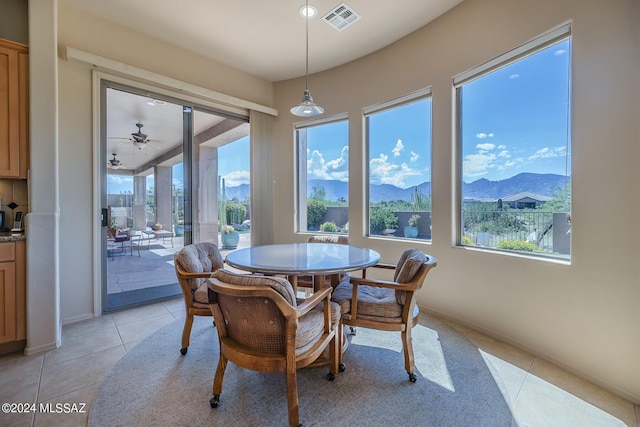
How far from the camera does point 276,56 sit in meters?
3.72

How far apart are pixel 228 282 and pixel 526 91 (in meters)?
2.85

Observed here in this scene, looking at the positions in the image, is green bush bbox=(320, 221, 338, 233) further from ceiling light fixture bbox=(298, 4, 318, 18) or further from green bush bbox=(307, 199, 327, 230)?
ceiling light fixture bbox=(298, 4, 318, 18)

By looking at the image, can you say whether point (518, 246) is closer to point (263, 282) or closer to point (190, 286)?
point (263, 282)

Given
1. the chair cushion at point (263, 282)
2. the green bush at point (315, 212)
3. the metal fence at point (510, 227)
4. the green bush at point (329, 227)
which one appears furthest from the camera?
the green bush at point (315, 212)

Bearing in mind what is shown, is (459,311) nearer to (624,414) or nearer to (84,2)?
(624,414)

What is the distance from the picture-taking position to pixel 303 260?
2.10m

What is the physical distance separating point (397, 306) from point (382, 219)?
1.89 m

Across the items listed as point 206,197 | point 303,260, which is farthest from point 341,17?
point 206,197

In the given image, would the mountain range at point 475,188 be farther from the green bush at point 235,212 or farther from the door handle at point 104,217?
the door handle at point 104,217

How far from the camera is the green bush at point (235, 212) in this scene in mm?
4207

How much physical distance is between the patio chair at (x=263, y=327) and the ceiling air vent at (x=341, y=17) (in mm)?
Result: 2726

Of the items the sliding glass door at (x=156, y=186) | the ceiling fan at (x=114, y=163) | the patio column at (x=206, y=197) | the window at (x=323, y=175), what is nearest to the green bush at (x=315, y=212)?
the window at (x=323, y=175)

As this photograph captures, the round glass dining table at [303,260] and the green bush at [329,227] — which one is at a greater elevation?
the green bush at [329,227]

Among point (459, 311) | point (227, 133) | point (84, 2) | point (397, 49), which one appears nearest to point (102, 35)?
point (84, 2)
